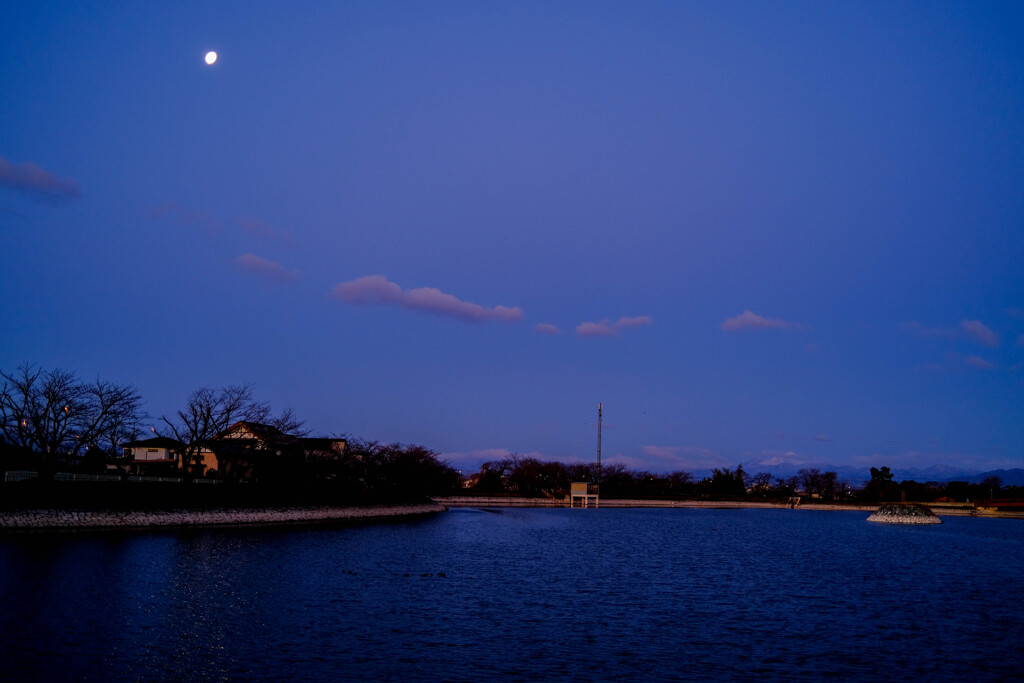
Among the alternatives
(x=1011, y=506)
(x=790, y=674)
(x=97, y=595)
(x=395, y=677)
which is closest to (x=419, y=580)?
(x=97, y=595)

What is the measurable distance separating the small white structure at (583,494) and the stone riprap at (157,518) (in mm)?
57705

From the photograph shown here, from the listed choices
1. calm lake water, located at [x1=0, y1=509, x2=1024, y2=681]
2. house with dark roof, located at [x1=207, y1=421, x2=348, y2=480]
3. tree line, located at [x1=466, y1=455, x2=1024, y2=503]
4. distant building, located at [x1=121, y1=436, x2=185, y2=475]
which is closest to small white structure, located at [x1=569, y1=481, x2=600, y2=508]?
tree line, located at [x1=466, y1=455, x2=1024, y2=503]

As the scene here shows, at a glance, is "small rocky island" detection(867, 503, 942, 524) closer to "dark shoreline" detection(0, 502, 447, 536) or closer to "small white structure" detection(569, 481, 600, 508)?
"small white structure" detection(569, 481, 600, 508)

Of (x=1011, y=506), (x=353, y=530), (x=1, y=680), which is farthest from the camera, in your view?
(x=1011, y=506)

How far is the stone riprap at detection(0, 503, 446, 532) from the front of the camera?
43.1 metres

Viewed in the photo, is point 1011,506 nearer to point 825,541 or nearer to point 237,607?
point 825,541

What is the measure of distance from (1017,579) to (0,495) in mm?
56428

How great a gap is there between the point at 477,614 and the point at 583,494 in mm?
101250

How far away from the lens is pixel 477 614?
2412 centimetres

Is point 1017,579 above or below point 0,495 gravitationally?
below

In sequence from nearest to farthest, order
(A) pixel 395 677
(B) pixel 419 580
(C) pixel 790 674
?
(A) pixel 395 677
(C) pixel 790 674
(B) pixel 419 580

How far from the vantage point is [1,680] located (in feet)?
49.1

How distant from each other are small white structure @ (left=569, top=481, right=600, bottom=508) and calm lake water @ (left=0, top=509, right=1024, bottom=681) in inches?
3065

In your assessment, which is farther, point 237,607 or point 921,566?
point 921,566
